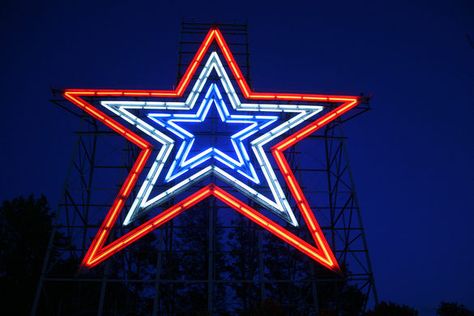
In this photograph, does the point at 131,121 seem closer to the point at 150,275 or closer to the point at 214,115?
the point at 214,115

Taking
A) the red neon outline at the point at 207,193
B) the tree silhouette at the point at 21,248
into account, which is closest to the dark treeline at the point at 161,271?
the tree silhouette at the point at 21,248

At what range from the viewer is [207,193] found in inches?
407

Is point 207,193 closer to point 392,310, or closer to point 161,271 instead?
point 392,310

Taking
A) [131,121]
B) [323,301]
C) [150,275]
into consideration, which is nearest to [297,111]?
[131,121]

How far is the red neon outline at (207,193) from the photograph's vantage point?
9703mm

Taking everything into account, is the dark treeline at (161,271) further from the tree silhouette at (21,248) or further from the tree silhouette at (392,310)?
the tree silhouette at (392,310)

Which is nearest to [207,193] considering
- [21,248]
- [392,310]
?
[392,310]

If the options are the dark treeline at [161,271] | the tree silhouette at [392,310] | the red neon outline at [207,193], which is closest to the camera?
the tree silhouette at [392,310]

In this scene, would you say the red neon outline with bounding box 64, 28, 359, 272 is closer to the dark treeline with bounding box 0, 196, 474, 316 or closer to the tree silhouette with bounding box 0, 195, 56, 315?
the dark treeline with bounding box 0, 196, 474, 316

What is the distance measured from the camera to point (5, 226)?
20.3m

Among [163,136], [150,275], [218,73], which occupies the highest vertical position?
[218,73]

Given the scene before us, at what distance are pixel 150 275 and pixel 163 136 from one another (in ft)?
40.1

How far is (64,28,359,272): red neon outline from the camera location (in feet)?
31.8

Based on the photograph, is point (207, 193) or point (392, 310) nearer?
point (392, 310)
